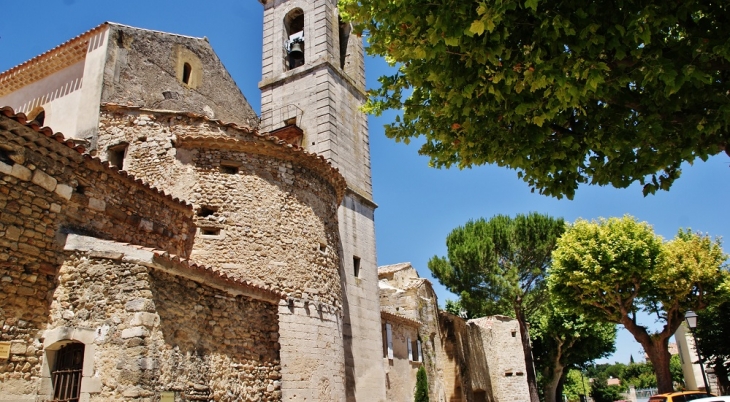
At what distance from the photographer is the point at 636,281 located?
2177cm

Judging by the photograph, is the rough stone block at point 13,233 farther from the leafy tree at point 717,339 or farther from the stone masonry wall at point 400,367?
the leafy tree at point 717,339

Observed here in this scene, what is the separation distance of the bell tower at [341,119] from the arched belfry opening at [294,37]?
36 millimetres

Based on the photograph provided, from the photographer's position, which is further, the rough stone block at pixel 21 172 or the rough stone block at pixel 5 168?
the rough stone block at pixel 21 172

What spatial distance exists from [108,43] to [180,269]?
28.0 ft

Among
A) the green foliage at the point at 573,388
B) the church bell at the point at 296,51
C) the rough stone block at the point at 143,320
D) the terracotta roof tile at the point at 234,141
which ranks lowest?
the green foliage at the point at 573,388

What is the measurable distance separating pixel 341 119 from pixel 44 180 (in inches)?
436

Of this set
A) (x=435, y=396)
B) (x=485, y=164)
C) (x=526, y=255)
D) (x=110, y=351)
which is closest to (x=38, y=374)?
(x=110, y=351)

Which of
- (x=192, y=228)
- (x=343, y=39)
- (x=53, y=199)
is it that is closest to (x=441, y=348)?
(x=343, y=39)

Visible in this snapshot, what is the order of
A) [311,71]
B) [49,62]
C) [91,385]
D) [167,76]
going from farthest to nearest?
[311,71], [167,76], [49,62], [91,385]

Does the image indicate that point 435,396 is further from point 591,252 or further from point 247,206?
point 247,206

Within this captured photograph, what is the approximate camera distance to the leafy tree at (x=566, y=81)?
18.3 ft

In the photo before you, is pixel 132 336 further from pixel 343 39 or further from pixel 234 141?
pixel 343 39

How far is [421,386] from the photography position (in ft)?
68.2

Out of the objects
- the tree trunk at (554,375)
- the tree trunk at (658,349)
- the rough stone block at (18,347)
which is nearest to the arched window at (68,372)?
the rough stone block at (18,347)
